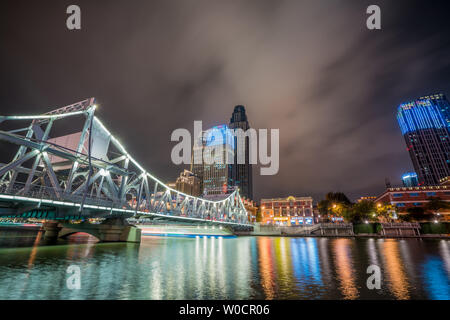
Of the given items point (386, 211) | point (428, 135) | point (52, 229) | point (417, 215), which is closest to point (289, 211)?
point (386, 211)

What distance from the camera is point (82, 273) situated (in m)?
13.5

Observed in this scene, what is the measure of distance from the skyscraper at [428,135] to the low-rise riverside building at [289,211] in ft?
338

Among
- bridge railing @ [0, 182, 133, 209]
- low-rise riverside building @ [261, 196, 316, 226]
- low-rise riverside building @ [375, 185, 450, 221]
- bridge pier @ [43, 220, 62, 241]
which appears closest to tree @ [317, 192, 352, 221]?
low-rise riverside building @ [261, 196, 316, 226]

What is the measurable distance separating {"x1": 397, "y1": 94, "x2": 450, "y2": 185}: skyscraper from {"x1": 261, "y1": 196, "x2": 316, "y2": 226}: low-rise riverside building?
103 m

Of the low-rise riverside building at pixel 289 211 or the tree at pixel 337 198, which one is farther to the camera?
the low-rise riverside building at pixel 289 211

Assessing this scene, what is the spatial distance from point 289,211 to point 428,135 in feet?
467

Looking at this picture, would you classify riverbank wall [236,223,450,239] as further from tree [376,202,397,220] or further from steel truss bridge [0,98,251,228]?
steel truss bridge [0,98,251,228]

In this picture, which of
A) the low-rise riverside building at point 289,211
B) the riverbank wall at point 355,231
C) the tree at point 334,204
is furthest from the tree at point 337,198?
the riverbank wall at point 355,231

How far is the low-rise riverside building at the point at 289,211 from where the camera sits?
123062mm

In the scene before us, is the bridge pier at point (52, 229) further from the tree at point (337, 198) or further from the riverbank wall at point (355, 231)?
the tree at point (337, 198)

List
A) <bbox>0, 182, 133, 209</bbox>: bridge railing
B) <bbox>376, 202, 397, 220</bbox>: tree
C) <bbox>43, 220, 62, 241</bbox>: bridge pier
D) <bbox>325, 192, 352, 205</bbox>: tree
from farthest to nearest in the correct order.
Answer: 1. <bbox>325, 192, 352, 205</bbox>: tree
2. <bbox>376, 202, 397, 220</bbox>: tree
3. <bbox>43, 220, 62, 241</bbox>: bridge pier
4. <bbox>0, 182, 133, 209</bbox>: bridge railing

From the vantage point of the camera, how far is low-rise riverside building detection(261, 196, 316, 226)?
404 ft
